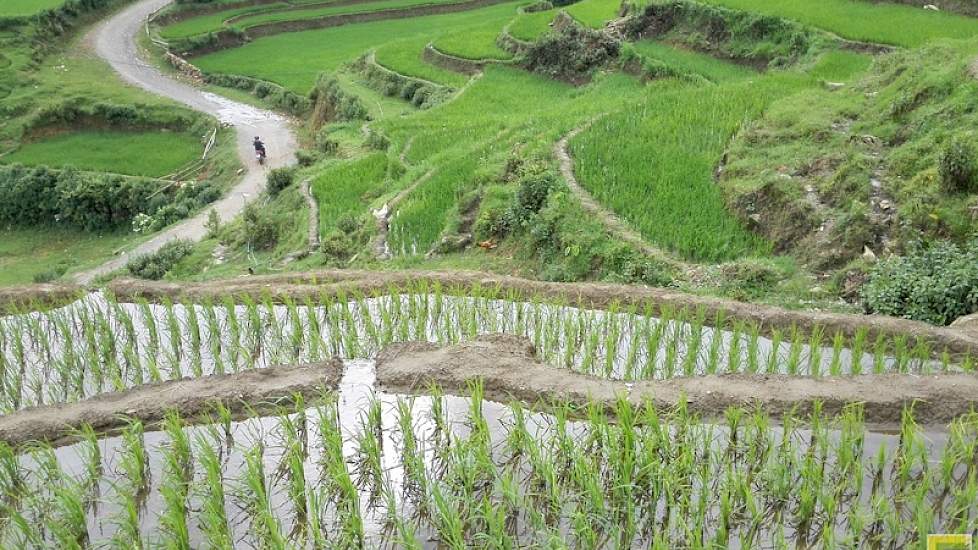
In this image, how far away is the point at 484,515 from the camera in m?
3.20

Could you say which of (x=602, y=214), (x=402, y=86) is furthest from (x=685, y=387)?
(x=402, y=86)

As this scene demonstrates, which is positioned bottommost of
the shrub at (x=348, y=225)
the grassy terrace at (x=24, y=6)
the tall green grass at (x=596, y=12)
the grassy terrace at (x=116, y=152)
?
the grassy terrace at (x=116, y=152)

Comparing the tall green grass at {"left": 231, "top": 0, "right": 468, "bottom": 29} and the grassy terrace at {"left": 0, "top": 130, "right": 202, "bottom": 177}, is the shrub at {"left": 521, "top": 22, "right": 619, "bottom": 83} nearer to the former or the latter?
the grassy terrace at {"left": 0, "top": 130, "right": 202, "bottom": 177}

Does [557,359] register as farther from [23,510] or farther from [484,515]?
[23,510]

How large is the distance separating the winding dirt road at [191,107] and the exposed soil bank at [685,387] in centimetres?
790

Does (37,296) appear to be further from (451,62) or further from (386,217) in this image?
(451,62)

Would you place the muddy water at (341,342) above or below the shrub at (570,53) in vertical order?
below

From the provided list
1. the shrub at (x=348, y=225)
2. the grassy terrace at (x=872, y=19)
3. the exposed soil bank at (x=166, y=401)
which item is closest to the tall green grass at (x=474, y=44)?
the grassy terrace at (x=872, y=19)

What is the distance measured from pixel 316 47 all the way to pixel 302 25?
3.41 m

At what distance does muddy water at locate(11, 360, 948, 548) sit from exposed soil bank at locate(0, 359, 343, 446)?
12cm

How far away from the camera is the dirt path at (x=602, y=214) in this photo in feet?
21.8

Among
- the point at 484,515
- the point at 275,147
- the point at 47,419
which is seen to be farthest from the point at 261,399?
the point at 275,147

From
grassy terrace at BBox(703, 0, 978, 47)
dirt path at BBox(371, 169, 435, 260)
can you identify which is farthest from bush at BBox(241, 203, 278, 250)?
grassy terrace at BBox(703, 0, 978, 47)

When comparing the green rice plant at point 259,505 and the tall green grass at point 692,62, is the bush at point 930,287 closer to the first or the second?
the green rice plant at point 259,505
